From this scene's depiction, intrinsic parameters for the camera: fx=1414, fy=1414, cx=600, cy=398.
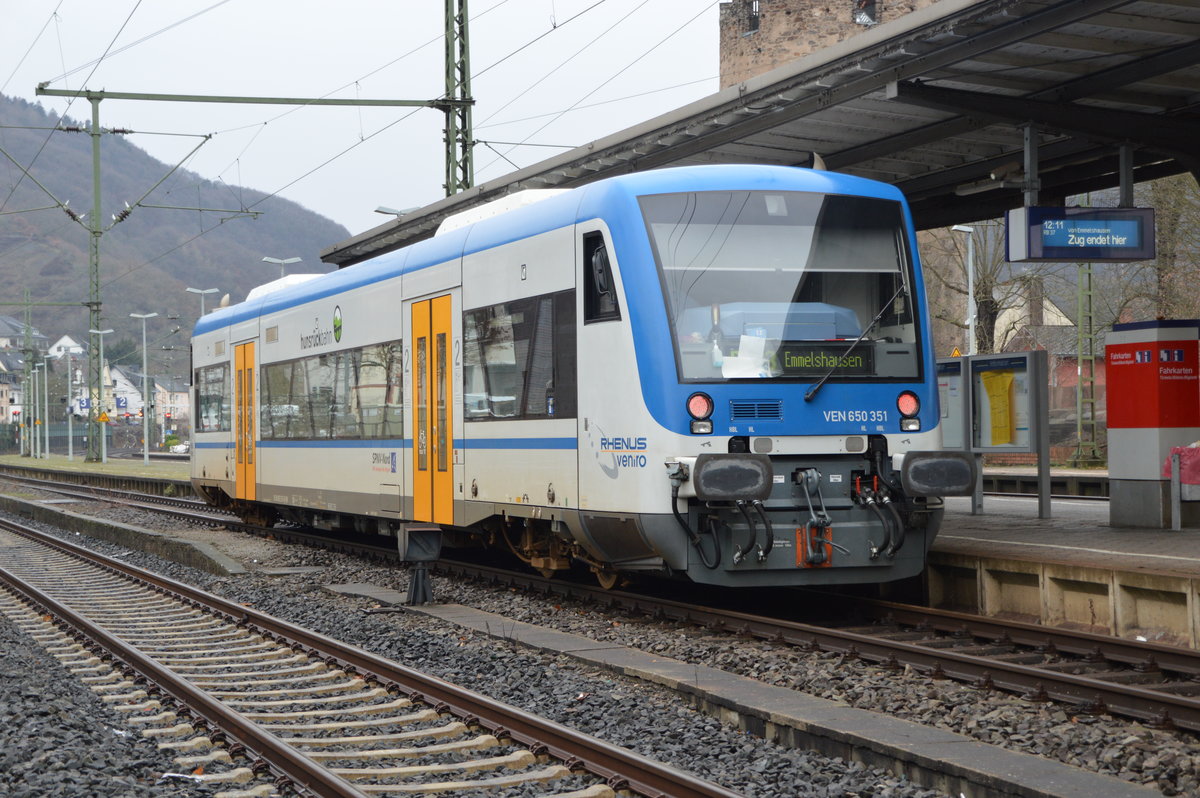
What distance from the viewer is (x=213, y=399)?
2209 centimetres

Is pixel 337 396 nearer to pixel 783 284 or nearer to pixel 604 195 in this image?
pixel 604 195

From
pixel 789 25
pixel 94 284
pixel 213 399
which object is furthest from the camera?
pixel 789 25

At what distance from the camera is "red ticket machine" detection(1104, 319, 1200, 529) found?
1316 centimetres

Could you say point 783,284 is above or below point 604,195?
below

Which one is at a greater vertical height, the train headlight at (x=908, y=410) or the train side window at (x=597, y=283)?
the train side window at (x=597, y=283)

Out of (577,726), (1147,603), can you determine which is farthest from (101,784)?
(1147,603)

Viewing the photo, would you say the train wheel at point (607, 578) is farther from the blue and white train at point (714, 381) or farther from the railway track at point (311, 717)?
the railway track at point (311, 717)

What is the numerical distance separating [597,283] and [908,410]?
8.28 feet

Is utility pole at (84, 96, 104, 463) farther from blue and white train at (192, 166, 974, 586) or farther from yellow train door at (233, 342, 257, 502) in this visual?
blue and white train at (192, 166, 974, 586)

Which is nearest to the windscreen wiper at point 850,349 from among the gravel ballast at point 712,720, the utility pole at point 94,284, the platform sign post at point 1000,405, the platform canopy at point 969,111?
the platform canopy at point 969,111

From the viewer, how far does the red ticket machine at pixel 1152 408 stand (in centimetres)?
1316

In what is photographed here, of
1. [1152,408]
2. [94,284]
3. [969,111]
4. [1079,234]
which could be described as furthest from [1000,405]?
[94,284]

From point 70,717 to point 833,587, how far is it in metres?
6.94

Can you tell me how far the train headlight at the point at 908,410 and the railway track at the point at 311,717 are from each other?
4.26 metres
